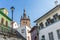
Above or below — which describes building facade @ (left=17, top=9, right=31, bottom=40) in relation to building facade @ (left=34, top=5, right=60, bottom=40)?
above

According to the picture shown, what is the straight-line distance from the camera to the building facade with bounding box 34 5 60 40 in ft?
82.6

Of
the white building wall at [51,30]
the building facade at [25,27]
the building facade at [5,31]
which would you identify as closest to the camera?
the white building wall at [51,30]

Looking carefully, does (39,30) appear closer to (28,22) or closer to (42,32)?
(42,32)

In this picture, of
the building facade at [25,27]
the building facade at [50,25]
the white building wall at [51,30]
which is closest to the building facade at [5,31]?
the white building wall at [51,30]

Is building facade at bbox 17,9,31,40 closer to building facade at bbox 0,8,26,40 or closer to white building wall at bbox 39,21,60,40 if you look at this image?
building facade at bbox 0,8,26,40

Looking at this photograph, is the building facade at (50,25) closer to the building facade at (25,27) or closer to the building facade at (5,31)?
the building facade at (5,31)

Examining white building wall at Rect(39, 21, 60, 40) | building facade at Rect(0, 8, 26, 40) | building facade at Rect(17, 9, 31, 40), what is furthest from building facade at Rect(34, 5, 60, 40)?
building facade at Rect(17, 9, 31, 40)

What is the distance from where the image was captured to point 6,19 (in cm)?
3156

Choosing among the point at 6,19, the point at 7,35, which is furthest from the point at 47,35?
the point at 6,19

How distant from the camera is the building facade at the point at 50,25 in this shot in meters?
25.2

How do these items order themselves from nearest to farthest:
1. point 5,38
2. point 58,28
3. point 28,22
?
point 58,28, point 5,38, point 28,22

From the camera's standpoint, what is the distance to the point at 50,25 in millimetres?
27125

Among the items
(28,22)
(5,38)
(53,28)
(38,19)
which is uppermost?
(28,22)

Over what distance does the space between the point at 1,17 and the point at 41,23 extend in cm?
821
